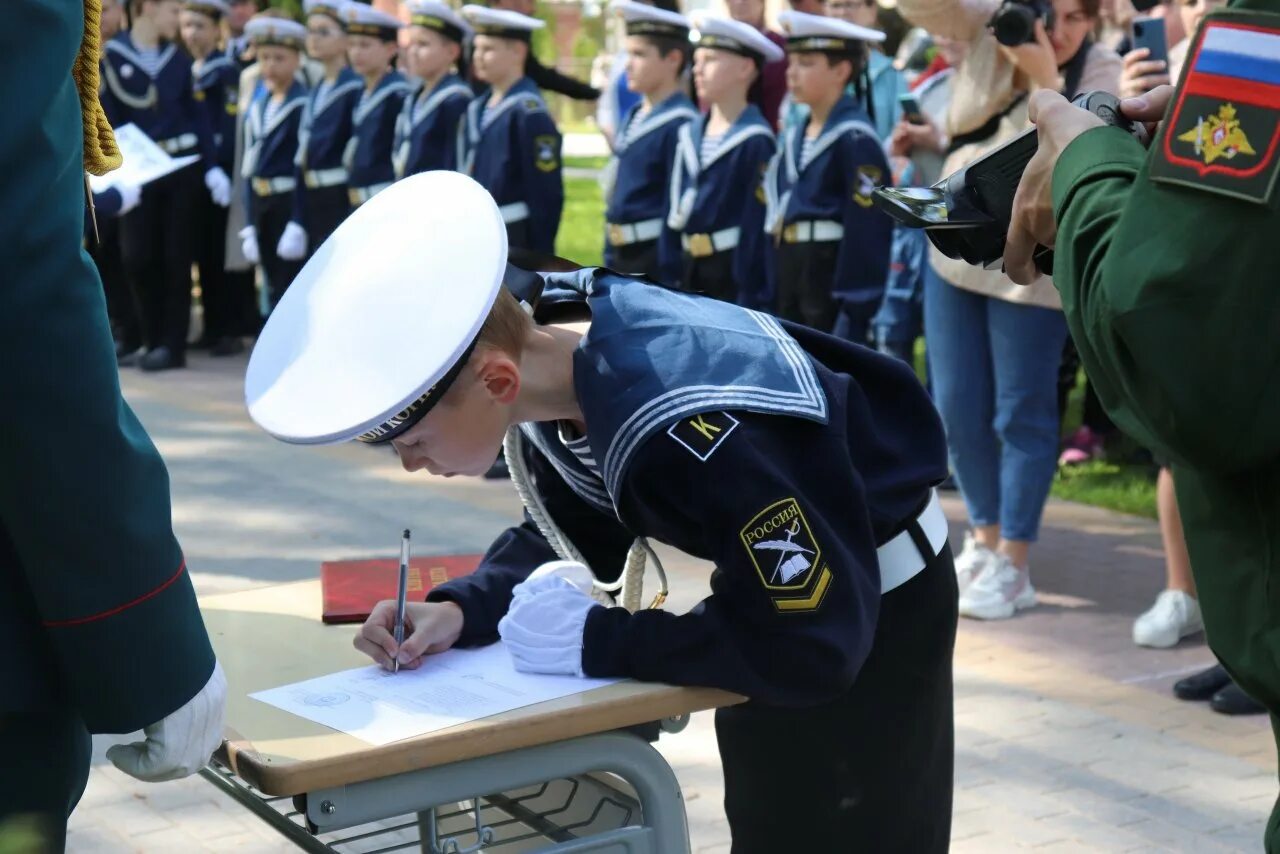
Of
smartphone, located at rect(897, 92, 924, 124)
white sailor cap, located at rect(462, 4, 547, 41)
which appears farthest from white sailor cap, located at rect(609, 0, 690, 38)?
smartphone, located at rect(897, 92, 924, 124)

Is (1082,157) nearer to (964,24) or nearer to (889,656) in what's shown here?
(889,656)

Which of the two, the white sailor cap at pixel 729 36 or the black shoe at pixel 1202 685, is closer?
the black shoe at pixel 1202 685

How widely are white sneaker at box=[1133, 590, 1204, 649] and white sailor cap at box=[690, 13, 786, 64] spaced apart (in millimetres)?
3011

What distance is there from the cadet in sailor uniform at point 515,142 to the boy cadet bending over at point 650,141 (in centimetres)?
32

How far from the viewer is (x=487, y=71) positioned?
7.45 meters

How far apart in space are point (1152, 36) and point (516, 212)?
3.98 meters

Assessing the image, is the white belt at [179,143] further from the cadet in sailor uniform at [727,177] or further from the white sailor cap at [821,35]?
the white sailor cap at [821,35]

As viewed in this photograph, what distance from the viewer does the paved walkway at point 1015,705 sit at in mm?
3430

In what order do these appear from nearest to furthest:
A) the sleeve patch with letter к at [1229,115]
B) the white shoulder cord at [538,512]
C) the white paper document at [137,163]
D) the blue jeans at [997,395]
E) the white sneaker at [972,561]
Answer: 1. the sleeve patch with letter к at [1229,115]
2. the white shoulder cord at [538,512]
3. the blue jeans at [997,395]
4. the white sneaker at [972,561]
5. the white paper document at [137,163]

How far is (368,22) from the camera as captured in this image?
8875mm

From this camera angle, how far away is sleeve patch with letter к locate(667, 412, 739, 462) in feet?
6.14

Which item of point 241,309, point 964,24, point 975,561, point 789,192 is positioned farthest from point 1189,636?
point 241,309

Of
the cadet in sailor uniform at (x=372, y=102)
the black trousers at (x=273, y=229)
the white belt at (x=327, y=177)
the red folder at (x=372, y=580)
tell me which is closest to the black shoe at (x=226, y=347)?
the black trousers at (x=273, y=229)

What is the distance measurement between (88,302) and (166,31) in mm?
8893
